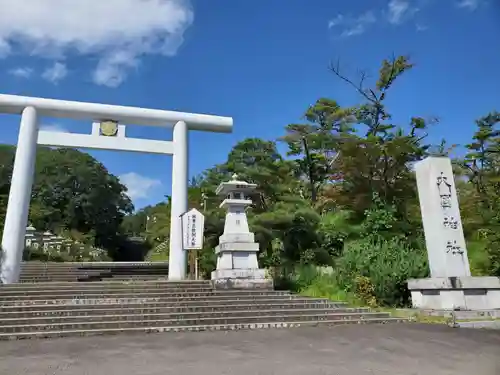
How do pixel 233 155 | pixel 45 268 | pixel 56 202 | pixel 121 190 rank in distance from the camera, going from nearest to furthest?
pixel 45 268
pixel 233 155
pixel 56 202
pixel 121 190

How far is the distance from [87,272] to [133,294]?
6639 mm

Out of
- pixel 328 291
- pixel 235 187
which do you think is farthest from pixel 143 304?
pixel 328 291

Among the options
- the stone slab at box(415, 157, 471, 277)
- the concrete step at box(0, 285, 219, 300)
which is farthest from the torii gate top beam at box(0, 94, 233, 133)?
the stone slab at box(415, 157, 471, 277)

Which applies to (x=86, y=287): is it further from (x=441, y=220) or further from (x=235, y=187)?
(x=441, y=220)

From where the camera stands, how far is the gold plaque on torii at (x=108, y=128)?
1244cm

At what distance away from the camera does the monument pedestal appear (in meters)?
7.53

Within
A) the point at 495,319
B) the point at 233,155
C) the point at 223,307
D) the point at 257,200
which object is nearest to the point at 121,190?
the point at 233,155

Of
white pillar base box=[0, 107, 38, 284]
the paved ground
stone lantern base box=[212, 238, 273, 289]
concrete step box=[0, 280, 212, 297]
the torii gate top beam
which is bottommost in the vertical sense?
the paved ground

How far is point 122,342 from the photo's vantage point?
548 cm

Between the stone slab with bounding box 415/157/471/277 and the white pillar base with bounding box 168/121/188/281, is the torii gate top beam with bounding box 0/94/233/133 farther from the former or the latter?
the stone slab with bounding box 415/157/471/277

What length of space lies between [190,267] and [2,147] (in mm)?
34424

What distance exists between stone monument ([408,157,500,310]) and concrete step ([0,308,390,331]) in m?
1.10

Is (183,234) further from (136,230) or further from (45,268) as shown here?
(136,230)

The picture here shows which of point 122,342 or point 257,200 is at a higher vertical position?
point 257,200
